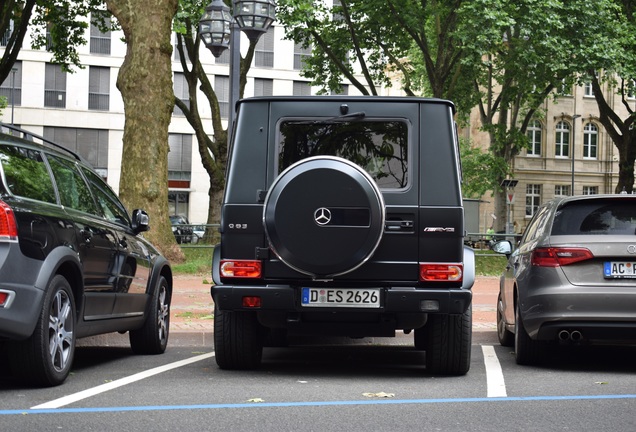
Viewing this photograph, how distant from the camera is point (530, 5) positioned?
30188 millimetres

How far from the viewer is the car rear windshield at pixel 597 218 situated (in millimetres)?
9250

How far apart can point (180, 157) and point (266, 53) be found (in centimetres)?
795

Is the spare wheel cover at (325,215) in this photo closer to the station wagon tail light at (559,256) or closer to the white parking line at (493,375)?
the white parking line at (493,375)

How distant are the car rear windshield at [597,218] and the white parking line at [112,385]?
3.33 metres

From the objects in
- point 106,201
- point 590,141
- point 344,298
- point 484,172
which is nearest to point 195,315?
point 106,201

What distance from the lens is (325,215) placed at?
806cm

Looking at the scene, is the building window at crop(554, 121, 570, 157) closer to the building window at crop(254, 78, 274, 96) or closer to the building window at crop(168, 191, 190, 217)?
the building window at crop(254, 78, 274, 96)

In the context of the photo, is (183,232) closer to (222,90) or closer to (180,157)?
(180,157)

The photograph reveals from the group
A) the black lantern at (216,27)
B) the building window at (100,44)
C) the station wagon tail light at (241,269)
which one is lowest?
the station wagon tail light at (241,269)

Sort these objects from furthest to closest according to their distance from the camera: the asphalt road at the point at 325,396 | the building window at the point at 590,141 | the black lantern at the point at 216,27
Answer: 1. the building window at the point at 590,141
2. the black lantern at the point at 216,27
3. the asphalt road at the point at 325,396

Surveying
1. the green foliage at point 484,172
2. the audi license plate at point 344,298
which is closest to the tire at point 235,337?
the audi license plate at point 344,298

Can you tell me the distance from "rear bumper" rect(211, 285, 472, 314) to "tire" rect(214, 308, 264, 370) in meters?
0.38

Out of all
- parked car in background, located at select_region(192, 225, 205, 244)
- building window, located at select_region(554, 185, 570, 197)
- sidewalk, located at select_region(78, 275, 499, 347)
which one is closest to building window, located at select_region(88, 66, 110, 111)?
building window, located at select_region(554, 185, 570, 197)

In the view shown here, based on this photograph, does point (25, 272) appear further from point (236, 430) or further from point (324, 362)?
point (324, 362)
